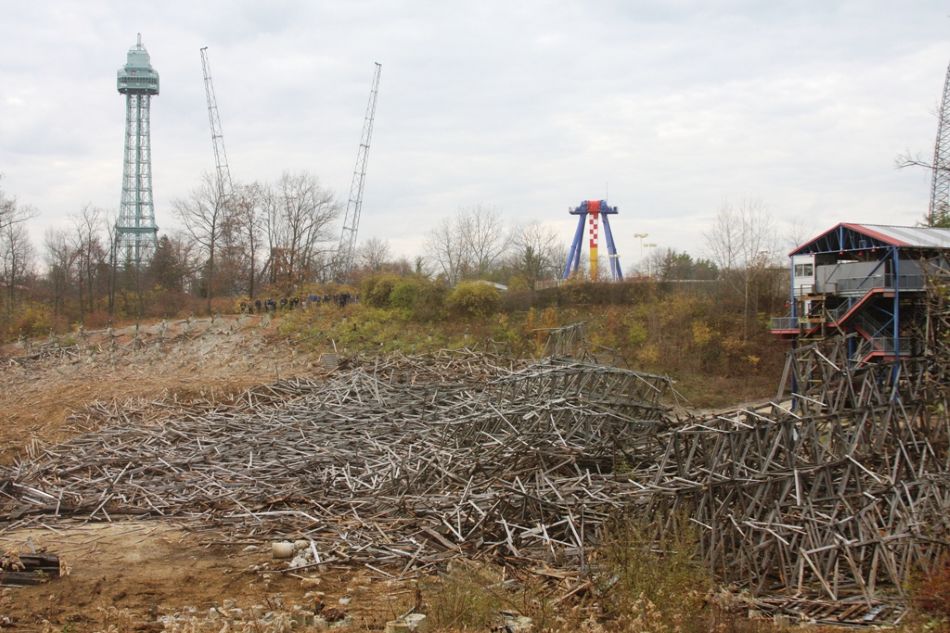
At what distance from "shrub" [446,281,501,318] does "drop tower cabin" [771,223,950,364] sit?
1047 centimetres

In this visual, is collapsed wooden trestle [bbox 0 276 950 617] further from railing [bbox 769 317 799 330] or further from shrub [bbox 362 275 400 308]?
shrub [bbox 362 275 400 308]

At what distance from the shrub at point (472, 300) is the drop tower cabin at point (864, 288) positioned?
1047 centimetres

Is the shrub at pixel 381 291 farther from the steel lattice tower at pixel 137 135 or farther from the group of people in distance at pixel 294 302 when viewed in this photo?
the steel lattice tower at pixel 137 135

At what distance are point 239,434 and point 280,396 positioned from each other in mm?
4084

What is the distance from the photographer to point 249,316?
31.4 m

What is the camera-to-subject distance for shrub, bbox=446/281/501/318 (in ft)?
98.5

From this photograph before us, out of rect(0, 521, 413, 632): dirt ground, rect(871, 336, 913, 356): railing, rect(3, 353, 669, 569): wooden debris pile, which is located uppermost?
rect(871, 336, 913, 356): railing

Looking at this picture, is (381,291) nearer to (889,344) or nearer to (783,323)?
→ (783,323)

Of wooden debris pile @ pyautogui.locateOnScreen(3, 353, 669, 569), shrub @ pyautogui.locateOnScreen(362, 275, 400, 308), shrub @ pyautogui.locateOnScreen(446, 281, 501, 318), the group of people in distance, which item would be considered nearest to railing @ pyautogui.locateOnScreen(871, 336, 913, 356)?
wooden debris pile @ pyautogui.locateOnScreen(3, 353, 669, 569)

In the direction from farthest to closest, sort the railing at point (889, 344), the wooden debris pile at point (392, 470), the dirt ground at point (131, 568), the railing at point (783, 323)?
the railing at point (783, 323)
the railing at point (889, 344)
the wooden debris pile at point (392, 470)
the dirt ground at point (131, 568)

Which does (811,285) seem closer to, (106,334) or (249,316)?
(249,316)

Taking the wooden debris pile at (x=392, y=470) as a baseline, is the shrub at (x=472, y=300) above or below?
above

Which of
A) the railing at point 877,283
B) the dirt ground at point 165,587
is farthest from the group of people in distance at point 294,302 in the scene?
the dirt ground at point 165,587

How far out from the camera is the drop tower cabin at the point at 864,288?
2252 centimetres
